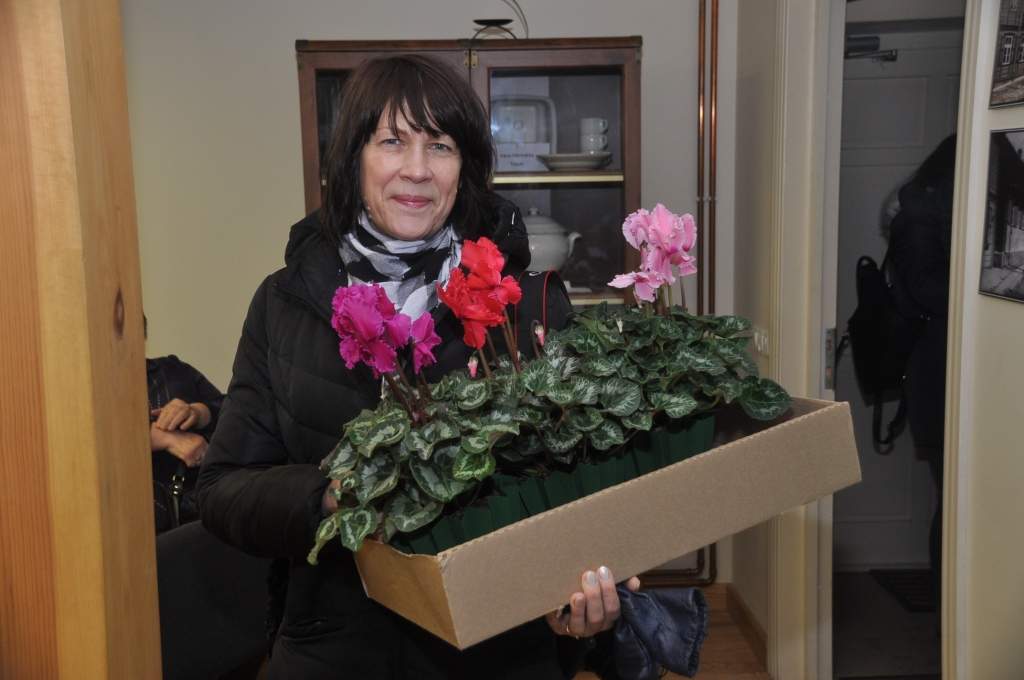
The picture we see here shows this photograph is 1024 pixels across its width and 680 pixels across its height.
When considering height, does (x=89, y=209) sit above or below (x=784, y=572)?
above

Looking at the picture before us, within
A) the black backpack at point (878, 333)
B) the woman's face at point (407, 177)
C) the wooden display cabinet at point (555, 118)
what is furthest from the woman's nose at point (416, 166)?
the black backpack at point (878, 333)

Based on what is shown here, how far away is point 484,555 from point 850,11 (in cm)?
335

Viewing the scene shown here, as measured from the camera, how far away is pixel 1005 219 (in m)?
1.75

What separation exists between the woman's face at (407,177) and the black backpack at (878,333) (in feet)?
8.53

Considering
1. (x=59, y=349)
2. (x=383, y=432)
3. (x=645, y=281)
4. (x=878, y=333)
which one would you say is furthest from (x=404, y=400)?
(x=878, y=333)

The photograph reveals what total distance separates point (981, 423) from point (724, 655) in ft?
5.81

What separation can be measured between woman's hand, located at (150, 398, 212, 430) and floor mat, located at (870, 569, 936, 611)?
2.64 m

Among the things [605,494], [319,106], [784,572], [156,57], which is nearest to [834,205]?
[784,572]

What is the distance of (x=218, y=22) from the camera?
369cm

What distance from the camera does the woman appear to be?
1362 millimetres

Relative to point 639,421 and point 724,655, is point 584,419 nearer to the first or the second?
point 639,421

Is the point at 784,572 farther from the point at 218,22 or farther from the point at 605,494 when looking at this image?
the point at 218,22

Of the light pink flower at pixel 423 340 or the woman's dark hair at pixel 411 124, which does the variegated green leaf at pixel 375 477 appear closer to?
the light pink flower at pixel 423 340

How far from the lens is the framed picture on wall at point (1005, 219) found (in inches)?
67.0
